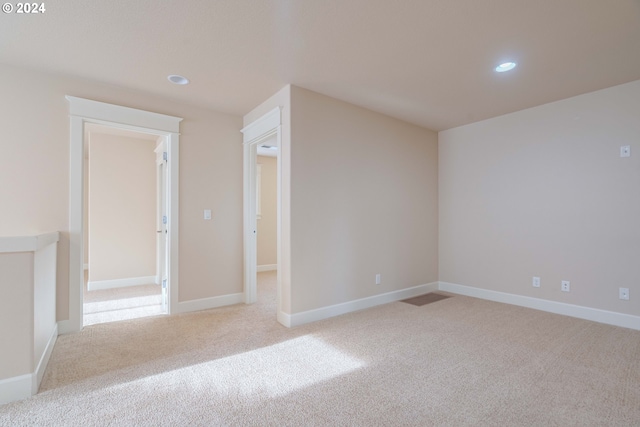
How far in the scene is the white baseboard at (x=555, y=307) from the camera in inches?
124

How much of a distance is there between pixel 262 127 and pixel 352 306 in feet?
7.95

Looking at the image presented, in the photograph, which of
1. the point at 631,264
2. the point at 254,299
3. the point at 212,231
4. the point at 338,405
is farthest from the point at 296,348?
the point at 631,264

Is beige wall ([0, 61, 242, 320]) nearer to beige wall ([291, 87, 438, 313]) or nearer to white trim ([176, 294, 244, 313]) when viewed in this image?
white trim ([176, 294, 244, 313])

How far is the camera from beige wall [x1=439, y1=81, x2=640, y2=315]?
3.19 meters

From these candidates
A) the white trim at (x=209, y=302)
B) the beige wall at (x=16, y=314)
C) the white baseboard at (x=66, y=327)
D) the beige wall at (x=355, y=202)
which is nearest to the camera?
the beige wall at (x=16, y=314)

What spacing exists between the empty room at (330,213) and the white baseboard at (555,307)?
0.02 meters

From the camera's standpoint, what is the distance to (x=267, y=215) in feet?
22.1

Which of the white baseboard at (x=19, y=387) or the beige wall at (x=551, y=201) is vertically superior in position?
the beige wall at (x=551, y=201)

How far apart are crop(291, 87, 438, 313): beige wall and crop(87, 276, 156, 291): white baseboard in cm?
340

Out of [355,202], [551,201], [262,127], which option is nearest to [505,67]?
[551,201]

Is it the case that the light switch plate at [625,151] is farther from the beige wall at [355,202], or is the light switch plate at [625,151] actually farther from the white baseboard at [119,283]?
the white baseboard at [119,283]

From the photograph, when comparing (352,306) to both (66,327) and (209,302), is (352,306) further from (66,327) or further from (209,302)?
(66,327)

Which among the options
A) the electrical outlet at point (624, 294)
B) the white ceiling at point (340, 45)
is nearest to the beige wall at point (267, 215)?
the white ceiling at point (340, 45)

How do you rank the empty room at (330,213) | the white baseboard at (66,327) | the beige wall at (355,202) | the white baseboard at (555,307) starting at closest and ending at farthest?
the empty room at (330,213) → the white baseboard at (66,327) → the white baseboard at (555,307) → the beige wall at (355,202)
